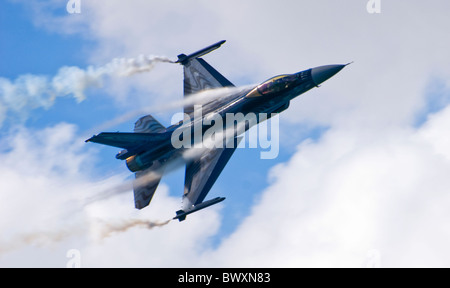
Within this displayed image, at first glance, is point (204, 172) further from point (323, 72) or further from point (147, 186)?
point (323, 72)

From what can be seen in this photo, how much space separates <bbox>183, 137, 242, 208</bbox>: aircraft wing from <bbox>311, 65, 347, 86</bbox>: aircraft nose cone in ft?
21.3

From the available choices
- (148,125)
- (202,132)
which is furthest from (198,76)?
(202,132)

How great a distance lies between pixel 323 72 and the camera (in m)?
41.5

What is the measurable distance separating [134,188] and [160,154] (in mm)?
3117

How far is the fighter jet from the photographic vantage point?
4241cm

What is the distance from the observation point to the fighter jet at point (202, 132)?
4241 centimetres

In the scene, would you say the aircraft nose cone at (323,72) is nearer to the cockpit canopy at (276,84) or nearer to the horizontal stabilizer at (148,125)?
the cockpit canopy at (276,84)

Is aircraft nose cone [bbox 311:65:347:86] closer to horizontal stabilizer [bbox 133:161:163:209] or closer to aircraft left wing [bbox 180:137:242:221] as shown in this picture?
aircraft left wing [bbox 180:137:242:221]

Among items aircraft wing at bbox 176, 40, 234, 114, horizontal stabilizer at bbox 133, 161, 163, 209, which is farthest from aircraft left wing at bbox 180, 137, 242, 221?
aircraft wing at bbox 176, 40, 234, 114

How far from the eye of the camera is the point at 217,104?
44875mm
